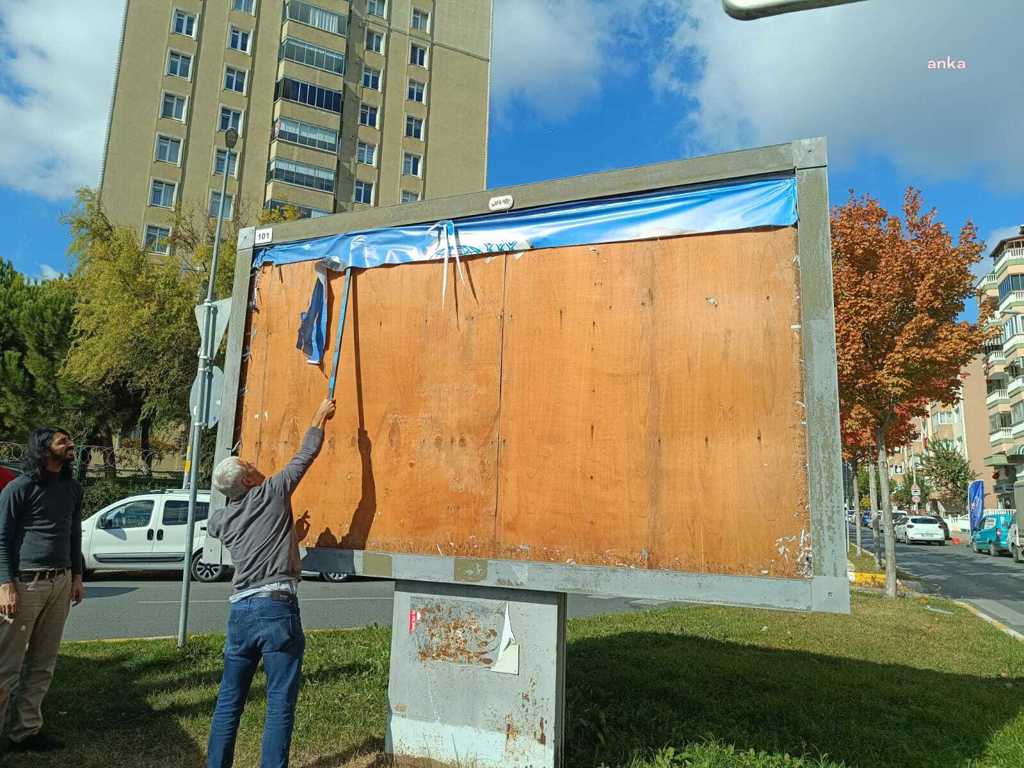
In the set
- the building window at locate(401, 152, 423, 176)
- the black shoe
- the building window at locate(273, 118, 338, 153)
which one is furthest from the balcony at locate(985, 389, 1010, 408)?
the black shoe

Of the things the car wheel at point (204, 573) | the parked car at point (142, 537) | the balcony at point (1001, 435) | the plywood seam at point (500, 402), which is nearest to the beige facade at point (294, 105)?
the parked car at point (142, 537)

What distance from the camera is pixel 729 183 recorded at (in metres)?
3.79

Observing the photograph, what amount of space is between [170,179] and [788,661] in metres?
41.4

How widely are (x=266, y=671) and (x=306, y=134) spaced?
43586 millimetres

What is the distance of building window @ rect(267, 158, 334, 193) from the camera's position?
41.9 m

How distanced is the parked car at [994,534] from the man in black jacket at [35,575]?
31.2 meters

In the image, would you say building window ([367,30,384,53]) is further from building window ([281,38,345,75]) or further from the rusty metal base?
the rusty metal base

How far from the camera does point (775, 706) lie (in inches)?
208

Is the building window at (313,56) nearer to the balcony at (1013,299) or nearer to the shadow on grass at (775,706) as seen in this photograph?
the shadow on grass at (775,706)

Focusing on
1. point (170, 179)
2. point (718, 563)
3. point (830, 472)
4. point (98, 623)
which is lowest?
point (98, 623)

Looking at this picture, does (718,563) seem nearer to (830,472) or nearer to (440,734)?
(830,472)

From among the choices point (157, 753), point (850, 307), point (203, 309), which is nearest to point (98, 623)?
point (203, 309)

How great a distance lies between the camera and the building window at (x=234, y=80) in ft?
137

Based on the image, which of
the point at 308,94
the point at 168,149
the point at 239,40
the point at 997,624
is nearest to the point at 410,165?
the point at 308,94
